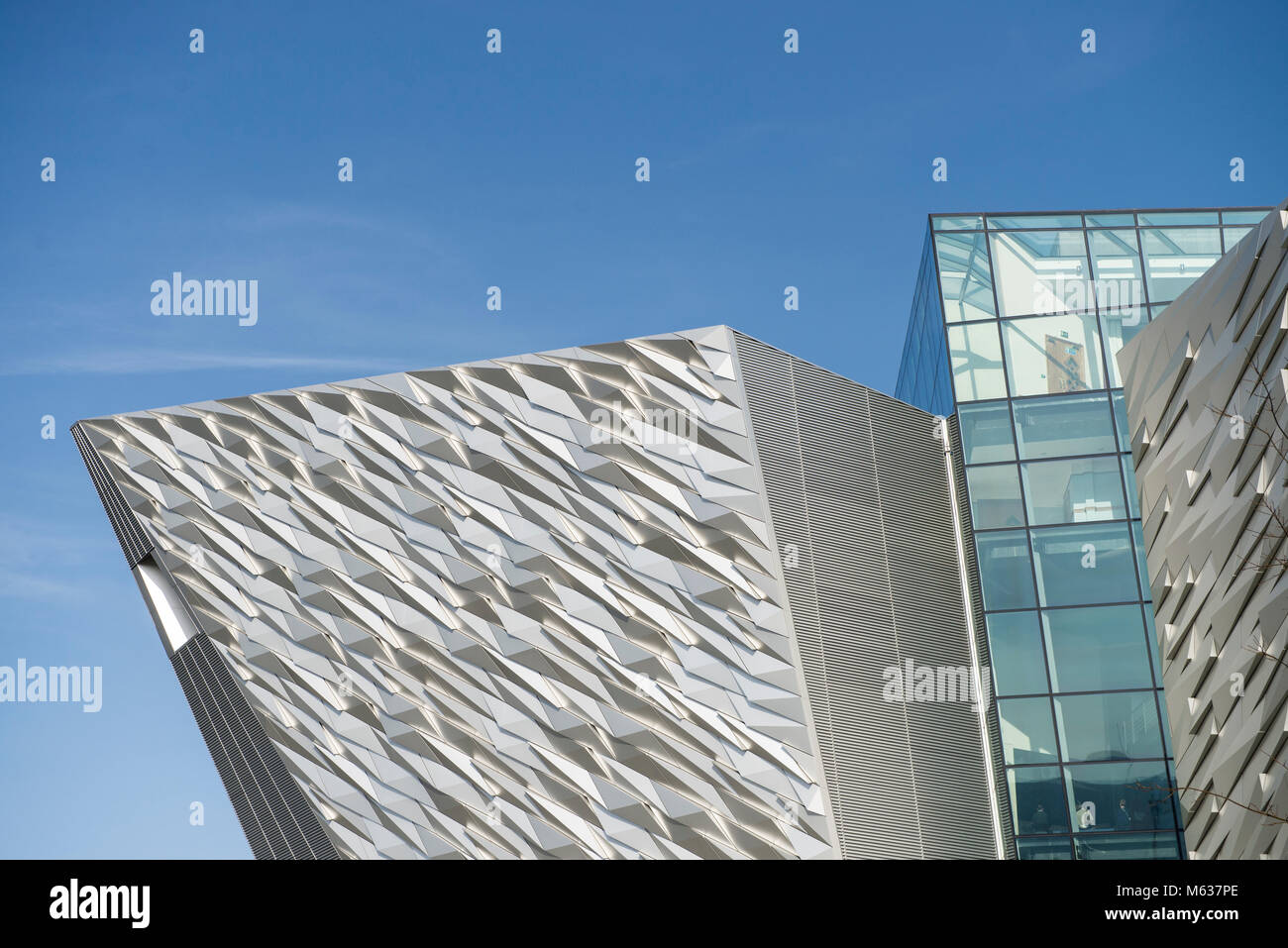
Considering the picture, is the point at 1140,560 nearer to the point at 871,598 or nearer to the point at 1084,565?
the point at 1084,565

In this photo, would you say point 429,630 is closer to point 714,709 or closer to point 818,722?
point 714,709

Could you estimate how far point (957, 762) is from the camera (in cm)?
1948

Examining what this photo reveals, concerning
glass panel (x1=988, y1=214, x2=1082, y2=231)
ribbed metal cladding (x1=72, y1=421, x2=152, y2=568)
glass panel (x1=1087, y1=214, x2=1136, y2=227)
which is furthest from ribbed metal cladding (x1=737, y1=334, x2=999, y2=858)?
ribbed metal cladding (x1=72, y1=421, x2=152, y2=568)

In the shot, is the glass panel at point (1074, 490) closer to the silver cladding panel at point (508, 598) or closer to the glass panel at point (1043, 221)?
the glass panel at point (1043, 221)

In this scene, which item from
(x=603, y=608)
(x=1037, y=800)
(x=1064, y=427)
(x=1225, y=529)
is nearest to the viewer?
(x=1225, y=529)

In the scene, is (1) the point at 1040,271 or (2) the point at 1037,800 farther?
(1) the point at 1040,271

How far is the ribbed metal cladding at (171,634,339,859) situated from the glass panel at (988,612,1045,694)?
1199 cm

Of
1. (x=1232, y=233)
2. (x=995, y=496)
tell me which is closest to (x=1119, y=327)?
(x=1232, y=233)

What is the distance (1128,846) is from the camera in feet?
60.7

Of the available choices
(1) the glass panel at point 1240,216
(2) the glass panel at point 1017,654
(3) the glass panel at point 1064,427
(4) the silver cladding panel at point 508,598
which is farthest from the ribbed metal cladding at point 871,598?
(1) the glass panel at point 1240,216

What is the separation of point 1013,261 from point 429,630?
12085 millimetres

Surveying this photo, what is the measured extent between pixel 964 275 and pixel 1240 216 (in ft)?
16.1

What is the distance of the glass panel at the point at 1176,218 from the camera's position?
21297mm
